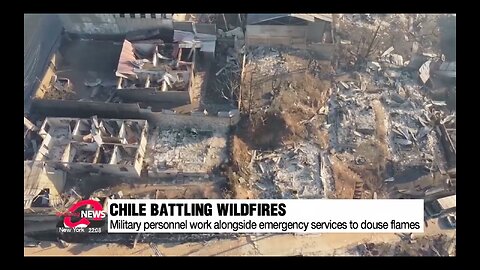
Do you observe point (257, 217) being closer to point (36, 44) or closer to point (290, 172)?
point (290, 172)

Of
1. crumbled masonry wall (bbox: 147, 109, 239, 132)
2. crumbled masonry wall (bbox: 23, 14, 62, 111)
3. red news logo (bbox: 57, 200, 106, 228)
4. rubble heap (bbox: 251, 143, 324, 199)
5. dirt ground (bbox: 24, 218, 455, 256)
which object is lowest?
dirt ground (bbox: 24, 218, 455, 256)

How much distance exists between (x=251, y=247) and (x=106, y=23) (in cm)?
2029

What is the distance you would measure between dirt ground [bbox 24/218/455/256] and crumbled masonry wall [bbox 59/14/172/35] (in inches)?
649

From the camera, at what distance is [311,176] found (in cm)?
2836

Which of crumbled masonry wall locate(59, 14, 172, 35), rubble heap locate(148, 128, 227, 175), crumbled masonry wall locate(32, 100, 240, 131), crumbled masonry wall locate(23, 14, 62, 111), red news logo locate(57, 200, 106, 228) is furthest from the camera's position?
crumbled masonry wall locate(59, 14, 172, 35)

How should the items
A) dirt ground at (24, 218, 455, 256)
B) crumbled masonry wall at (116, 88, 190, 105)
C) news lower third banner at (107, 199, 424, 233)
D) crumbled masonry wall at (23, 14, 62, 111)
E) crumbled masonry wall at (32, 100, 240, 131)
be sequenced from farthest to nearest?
crumbled masonry wall at (23, 14, 62, 111) → crumbled masonry wall at (116, 88, 190, 105) → crumbled masonry wall at (32, 100, 240, 131) → dirt ground at (24, 218, 455, 256) → news lower third banner at (107, 199, 424, 233)

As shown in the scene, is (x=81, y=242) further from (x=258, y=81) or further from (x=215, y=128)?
(x=258, y=81)

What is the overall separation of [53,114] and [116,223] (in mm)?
10013

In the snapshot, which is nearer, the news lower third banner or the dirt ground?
the news lower third banner

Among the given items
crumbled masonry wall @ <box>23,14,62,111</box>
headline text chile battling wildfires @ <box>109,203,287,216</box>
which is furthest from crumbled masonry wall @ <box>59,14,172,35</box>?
headline text chile battling wildfires @ <box>109,203,287,216</box>

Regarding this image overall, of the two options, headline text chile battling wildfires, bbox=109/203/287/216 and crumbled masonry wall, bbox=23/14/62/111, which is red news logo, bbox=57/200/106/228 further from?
crumbled masonry wall, bbox=23/14/62/111

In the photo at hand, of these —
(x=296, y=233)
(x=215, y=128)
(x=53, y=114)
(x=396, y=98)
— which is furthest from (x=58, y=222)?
(x=396, y=98)

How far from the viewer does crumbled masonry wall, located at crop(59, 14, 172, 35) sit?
32625 millimetres

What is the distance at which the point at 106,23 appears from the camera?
33.4 metres
